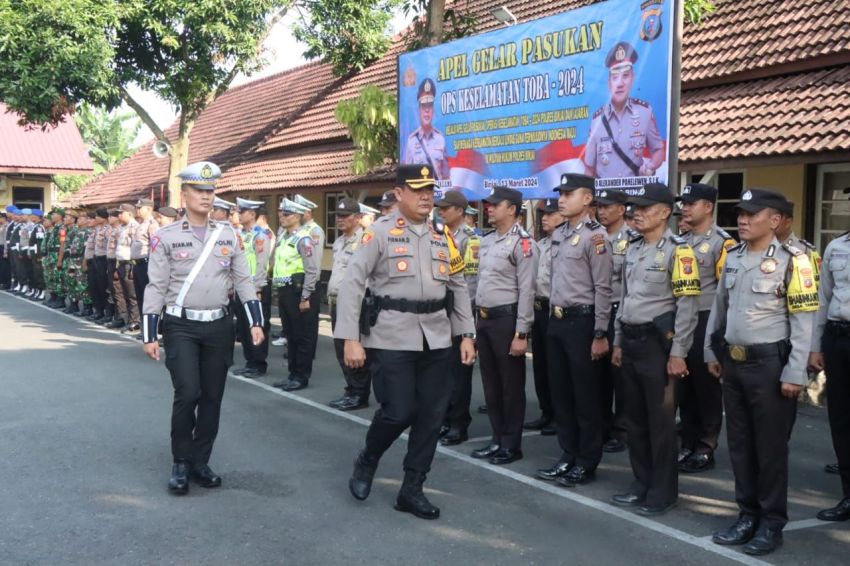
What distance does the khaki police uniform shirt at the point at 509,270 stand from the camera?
6.05 m

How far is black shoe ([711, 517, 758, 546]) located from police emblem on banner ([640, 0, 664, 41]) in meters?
5.15

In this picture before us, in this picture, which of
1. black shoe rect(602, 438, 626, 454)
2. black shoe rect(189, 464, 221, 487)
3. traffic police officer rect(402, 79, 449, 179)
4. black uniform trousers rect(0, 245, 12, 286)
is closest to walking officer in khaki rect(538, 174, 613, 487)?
black shoe rect(602, 438, 626, 454)

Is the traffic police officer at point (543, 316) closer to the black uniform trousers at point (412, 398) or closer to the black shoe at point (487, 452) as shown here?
the black shoe at point (487, 452)

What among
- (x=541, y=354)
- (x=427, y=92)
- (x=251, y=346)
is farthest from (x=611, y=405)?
(x=427, y=92)

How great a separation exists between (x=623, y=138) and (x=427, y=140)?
3659mm

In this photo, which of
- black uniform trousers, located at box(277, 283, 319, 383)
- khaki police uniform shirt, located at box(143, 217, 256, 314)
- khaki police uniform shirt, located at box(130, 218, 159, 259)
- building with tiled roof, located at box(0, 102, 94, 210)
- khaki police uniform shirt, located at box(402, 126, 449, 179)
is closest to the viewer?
khaki police uniform shirt, located at box(143, 217, 256, 314)

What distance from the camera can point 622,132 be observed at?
8.50 metres

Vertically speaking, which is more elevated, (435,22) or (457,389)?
(435,22)

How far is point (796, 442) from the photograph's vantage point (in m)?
6.79

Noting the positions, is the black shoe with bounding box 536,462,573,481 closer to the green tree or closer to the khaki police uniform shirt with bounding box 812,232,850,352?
the khaki police uniform shirt with bounding box 812,232,850,352

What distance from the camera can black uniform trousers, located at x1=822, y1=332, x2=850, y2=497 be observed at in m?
5.04

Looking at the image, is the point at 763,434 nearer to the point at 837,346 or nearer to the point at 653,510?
the point at 653,510

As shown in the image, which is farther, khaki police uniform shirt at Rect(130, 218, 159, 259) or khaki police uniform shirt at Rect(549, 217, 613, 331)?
khaki police uniform shirt at Rect(130, 218, 159, 259)

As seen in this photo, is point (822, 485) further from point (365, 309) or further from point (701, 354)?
point (365, 309)
